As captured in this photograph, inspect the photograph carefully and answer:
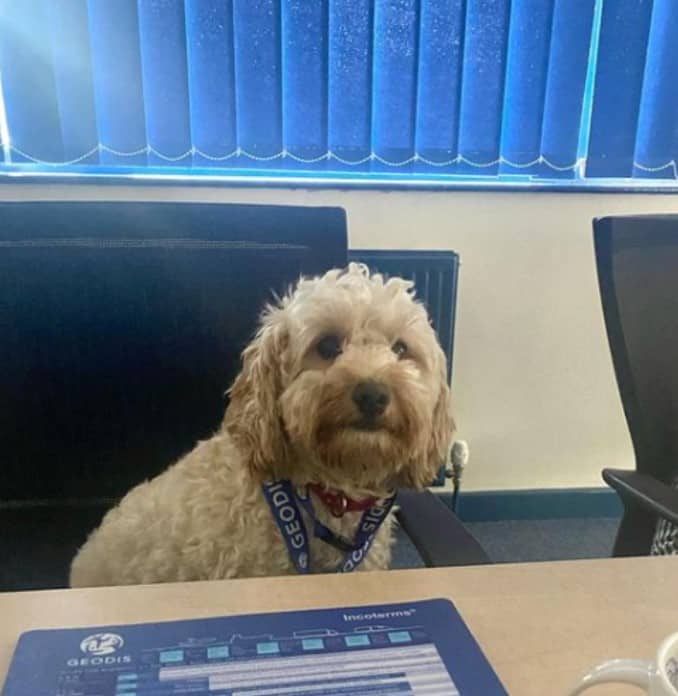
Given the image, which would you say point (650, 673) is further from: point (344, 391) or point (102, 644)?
point (344, 391)

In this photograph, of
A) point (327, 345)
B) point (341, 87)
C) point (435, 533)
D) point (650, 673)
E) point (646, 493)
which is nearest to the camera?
point (650, 673)

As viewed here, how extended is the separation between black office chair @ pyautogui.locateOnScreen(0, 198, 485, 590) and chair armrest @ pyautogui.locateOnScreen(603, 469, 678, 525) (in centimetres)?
54

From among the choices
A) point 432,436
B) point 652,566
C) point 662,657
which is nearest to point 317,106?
point 432,436

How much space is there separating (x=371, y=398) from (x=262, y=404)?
16 centimetres

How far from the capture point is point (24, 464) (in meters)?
1.26

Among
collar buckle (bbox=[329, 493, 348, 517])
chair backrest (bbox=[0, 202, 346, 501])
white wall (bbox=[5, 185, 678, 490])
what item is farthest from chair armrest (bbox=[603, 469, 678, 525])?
white wall (bbox=[5, 185, 678, 490])

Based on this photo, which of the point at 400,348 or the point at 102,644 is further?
the point at 400,348

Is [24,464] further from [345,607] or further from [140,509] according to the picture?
[345,607]

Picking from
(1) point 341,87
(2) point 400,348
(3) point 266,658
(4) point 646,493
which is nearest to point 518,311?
(1) point 341,87

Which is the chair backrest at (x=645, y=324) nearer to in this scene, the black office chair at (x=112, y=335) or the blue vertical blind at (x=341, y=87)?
the black office chair at (x=112, y=335)

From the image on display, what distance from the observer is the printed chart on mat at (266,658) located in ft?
1.82

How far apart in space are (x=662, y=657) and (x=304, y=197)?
67.5 inches

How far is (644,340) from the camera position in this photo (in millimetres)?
1228

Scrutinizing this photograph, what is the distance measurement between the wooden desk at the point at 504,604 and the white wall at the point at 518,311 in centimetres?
144
